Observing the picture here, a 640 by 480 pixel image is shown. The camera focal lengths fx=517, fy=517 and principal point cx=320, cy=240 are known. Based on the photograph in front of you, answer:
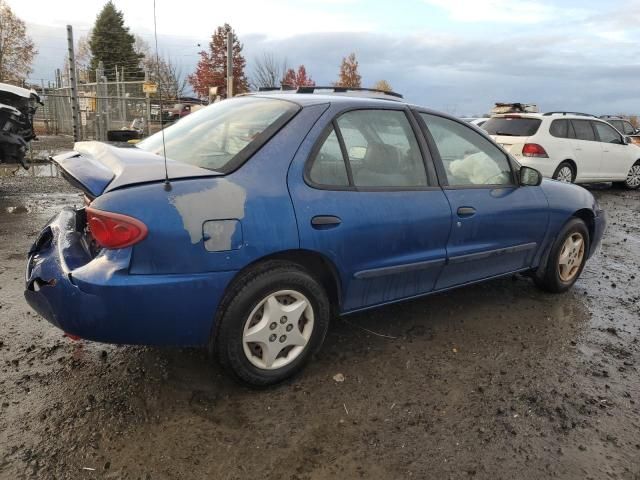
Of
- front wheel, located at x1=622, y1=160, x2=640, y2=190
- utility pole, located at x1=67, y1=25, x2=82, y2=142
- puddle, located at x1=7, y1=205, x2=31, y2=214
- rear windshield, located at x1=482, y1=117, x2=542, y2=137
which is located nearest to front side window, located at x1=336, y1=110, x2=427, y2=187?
puddle, located at x1=7, y1=205, x2=31, y2=214

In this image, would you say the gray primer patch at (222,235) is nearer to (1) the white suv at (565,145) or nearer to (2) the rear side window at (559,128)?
(1) the white suv at (565,145)

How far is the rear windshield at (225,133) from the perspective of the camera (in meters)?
A: 2.74

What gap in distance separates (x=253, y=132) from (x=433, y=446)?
185 centimetres

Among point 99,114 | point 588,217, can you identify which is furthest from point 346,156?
point 99,114

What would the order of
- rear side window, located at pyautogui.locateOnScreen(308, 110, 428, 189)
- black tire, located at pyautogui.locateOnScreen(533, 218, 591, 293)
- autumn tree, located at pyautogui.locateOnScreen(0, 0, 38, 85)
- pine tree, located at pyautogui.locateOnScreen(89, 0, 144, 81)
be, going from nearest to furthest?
rear side window, located at pyautogui.locateOnScreen(308, 110, 428, 189)
black tire, located at pyautogui.locateOnScreen(533, 218, 591, 293)
autumn tree, located at pyautogui.locateOnScreen(0, 0, 38, 85)
pine tree, located at pyautogui.locateOnScreen(89, 0, 144, 81)

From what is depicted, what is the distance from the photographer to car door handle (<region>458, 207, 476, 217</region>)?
3.41 m

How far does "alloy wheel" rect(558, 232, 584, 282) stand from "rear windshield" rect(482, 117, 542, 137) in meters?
6.24

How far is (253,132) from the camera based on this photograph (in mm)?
2848

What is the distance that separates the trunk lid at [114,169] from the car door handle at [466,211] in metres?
1.66

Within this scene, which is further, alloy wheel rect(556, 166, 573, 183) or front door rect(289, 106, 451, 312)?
alloy wheel rect(556, 166, 573, 183)

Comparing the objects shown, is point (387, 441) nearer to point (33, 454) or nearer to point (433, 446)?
point (433, 446)

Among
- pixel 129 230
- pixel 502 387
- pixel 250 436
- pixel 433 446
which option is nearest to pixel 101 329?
pixel 129 230

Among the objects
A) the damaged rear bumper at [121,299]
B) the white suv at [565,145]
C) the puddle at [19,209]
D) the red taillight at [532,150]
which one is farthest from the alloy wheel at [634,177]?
the damaged rear bumper at [121,299]

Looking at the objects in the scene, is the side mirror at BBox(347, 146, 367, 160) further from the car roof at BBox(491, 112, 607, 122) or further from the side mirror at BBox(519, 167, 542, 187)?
the car roof at BBox(491, 112, 607, 122)
